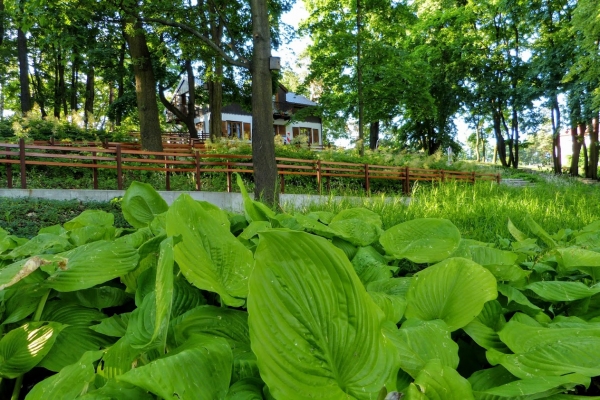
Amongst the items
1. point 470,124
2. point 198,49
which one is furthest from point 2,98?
point 470,124

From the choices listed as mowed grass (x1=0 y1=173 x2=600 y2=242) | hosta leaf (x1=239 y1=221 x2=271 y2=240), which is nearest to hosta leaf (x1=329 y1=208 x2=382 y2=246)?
hosta leaf (x1=239 y1=221 x2=271 y2=240)

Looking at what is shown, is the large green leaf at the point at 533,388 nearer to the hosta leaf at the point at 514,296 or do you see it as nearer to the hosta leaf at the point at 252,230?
the hosta leaf at the point at 514,296

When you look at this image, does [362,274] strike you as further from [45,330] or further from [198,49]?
[198,49]

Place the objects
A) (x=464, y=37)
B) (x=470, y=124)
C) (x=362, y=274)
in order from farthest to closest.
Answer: (x=470, y=124)
(x=464, y=37)
(x=362, y=274)

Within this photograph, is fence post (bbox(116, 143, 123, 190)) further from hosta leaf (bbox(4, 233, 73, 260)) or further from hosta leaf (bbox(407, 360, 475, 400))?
Answer: hosta leaf (bbox(407, 360, 475, 400))

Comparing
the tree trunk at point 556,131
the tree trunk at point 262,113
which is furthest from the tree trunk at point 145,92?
the tree trunk at point 556,131

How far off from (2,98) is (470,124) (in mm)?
41113

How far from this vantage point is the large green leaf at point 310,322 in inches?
14.5

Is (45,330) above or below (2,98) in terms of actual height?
below

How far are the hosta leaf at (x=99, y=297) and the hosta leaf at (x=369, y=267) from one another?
19.4 inches

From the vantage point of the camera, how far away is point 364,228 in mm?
1037

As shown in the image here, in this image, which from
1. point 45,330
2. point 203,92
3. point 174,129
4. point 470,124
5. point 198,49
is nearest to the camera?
point 45,330

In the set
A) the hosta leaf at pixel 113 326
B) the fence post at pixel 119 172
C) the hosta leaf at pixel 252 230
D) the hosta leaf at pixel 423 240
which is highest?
the fence post at pixel 119 172

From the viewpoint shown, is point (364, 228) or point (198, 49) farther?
point (198, 49)
